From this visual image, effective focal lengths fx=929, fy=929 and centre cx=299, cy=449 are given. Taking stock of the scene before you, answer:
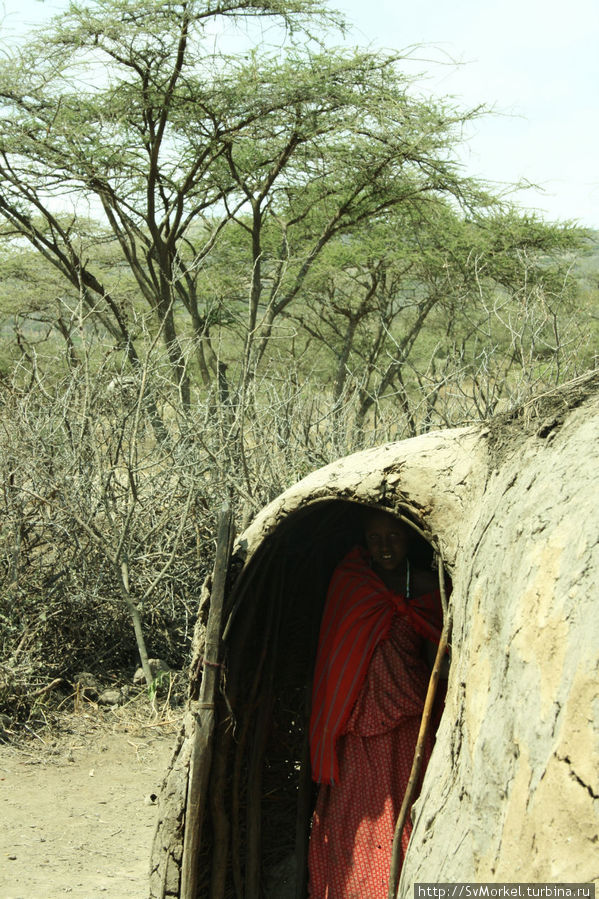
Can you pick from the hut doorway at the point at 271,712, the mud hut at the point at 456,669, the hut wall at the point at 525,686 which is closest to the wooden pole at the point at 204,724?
the mud hut at the point at 456,669

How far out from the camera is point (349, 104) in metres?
10.6

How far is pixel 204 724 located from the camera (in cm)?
304

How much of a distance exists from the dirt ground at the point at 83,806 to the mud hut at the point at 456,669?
1.76 ft

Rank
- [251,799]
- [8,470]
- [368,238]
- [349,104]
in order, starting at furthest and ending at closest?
1. [368,238]
2. [349,104]
3. [8,470]
4. [251,799]

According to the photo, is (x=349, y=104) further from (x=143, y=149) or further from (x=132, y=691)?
(x=132, y=691)

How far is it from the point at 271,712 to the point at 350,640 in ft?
1.96

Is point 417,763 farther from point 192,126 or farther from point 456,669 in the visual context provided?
point 192,126

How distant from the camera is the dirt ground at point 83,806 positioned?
3729mm

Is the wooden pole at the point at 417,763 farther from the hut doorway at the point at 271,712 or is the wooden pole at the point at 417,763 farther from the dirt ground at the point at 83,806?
the dirt ground at the point at 83,806

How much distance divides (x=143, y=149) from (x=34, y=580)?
289 inches

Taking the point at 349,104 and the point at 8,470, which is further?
the point at 349,104

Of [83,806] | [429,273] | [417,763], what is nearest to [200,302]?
[429,273]

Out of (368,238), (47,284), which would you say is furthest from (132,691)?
(47,284)

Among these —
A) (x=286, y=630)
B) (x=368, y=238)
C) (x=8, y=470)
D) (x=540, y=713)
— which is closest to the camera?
(x=540, y=713)
